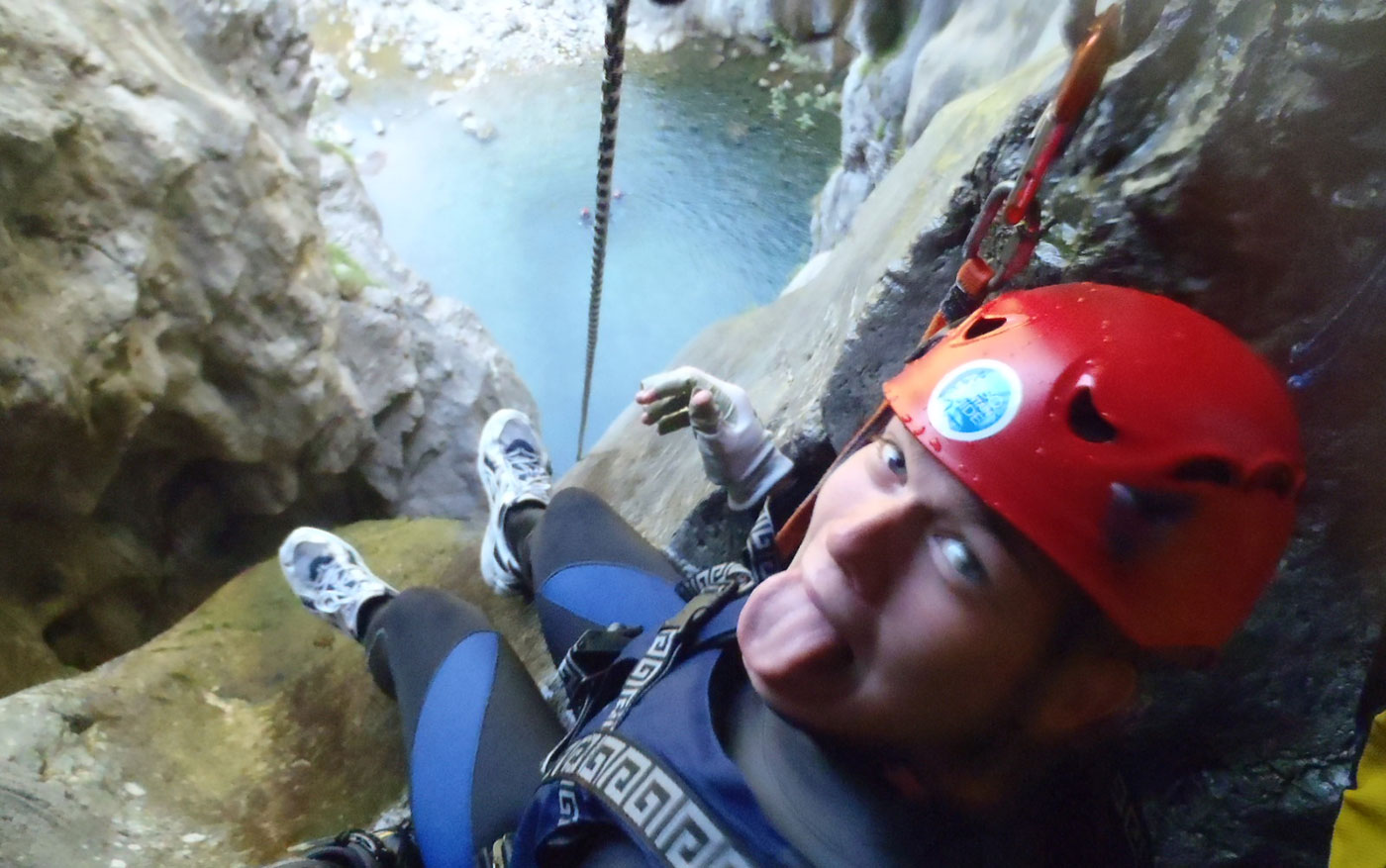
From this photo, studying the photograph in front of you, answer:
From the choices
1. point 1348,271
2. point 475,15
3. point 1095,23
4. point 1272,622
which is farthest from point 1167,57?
point 475,15

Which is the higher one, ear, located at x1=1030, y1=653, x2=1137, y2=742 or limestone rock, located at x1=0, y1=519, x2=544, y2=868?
ear, located at x1=1030, y1=653, x2=1137, y2=742

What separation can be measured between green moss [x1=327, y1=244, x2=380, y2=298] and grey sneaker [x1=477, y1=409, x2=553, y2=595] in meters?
1.47

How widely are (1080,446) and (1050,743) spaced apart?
0.31 meters

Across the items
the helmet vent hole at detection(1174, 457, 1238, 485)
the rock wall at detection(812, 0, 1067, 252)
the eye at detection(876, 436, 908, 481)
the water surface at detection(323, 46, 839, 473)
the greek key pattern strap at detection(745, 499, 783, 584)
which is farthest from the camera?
the water surface at detection(323, 46, 839, 473)

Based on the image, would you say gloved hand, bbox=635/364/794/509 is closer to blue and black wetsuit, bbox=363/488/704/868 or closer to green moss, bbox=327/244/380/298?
blue and black wetsuit, bbox=363/488/704/868

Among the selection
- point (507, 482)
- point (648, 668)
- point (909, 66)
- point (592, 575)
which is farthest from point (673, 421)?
point (909, 66)

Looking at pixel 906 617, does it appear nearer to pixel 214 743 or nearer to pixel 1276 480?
pixel 1276 480

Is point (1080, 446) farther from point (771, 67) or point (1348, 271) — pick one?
point (771, 67)

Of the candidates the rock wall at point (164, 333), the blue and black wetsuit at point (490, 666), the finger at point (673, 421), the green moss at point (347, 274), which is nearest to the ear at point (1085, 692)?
the blue and black wetsuit at point (490, 666)

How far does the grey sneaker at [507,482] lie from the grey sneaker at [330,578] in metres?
0.28

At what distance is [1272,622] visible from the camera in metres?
1.02

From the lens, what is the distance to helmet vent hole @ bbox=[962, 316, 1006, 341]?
82cm

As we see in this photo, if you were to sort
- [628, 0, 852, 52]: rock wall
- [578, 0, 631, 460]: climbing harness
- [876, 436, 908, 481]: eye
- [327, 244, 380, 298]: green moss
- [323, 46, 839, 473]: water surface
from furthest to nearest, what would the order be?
[628, 0, 852, 52]: rock wall, [323, 46, 839, 473]: water surface, [327, 244, 380, 298]: green moss, [578, 0, 631, 460]: climbing harness, [876, 436, 908, 481]: eye

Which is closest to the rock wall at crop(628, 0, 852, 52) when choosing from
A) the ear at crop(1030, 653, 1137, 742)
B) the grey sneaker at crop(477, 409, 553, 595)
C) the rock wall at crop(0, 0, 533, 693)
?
the rock wall at crop(0, 0, 533, 693)
